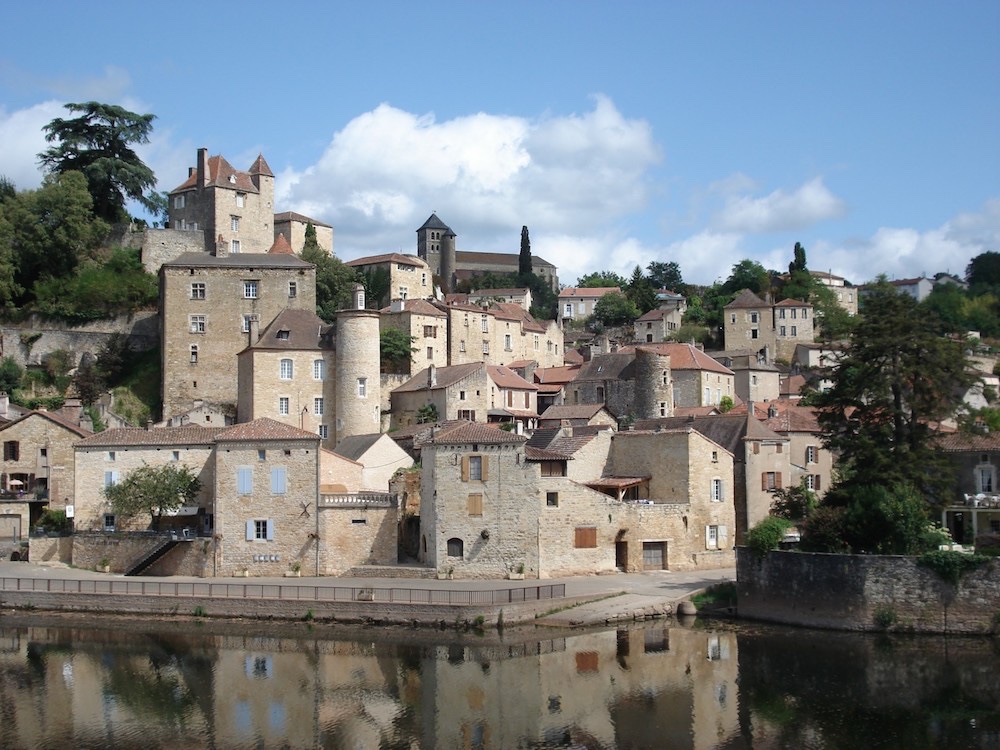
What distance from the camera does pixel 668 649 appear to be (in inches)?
1389

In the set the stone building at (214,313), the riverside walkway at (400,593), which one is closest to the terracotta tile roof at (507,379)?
the stone building at (214,313)

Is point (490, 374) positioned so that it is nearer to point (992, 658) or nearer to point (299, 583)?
point (299, 583)

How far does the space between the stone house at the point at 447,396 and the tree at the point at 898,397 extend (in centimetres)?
2587

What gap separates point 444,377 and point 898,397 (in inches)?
1179

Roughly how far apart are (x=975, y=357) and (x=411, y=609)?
74.8 meters

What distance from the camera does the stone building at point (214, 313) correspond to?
63812 millimetres

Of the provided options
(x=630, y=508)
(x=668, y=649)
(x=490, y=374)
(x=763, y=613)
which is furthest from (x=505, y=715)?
(x=490, y=374)

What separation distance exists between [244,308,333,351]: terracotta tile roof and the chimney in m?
18.3

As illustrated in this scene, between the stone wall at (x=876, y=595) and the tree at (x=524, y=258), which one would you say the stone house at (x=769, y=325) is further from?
the stone wall at (x=876, y=595)

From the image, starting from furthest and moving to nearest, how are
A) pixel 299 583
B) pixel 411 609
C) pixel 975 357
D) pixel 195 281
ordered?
pixel 975 357 < pixel 195 281 < pixel 299 583 < pixel 411 609

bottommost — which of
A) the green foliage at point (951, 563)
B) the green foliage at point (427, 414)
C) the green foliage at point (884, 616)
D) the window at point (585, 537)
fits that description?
the green foliage at point (884, 616)

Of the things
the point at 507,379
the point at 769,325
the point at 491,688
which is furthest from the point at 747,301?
the point at 491,688

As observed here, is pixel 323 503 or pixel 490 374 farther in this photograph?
pixel 490 374

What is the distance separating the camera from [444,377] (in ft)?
216
